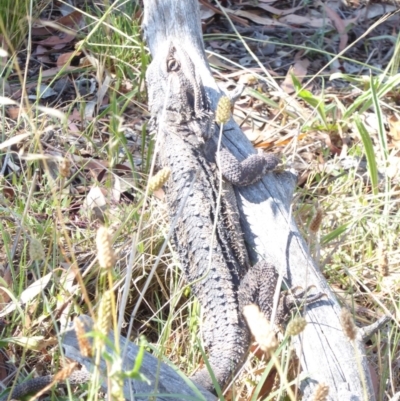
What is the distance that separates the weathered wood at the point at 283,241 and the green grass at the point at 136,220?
108 millimetres

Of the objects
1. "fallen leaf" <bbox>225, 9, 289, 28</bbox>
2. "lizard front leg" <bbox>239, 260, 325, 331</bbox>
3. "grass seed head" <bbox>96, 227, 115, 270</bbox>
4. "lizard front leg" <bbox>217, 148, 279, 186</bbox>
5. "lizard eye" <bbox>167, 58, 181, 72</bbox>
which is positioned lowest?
"lizard front leg" <bbox>239, 260, 325, 331</bbox>

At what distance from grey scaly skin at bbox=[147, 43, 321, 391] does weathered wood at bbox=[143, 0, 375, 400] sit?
71 mm

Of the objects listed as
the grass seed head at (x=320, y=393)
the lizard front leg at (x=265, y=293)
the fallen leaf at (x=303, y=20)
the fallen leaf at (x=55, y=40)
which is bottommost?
the lizard front leg at (x=265, y=293)

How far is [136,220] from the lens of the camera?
3289 millimetres

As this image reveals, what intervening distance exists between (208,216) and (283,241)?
0.38m

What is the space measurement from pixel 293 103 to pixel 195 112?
3.75 ft

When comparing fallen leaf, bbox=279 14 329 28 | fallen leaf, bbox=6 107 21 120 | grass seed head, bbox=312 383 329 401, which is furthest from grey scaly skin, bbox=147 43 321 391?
fallen leaf, bbox=279 14 329 28

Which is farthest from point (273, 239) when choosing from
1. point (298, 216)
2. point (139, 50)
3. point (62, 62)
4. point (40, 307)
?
point (62, 62)

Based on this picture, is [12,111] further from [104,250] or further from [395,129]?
[104,250]

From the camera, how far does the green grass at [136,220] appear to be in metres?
2.66

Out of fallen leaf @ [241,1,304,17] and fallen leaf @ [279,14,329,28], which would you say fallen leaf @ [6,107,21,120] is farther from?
fallen leaf @ [279,14,329,28]

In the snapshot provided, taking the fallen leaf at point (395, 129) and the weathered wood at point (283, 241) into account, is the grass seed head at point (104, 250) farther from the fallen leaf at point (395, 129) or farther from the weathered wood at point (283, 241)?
the fallen leaf at point (395, 129)

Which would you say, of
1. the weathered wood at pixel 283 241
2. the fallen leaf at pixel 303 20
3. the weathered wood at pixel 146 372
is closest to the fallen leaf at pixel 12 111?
the weathered wood at pixel 283 241

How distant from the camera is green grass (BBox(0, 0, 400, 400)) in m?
2.66
